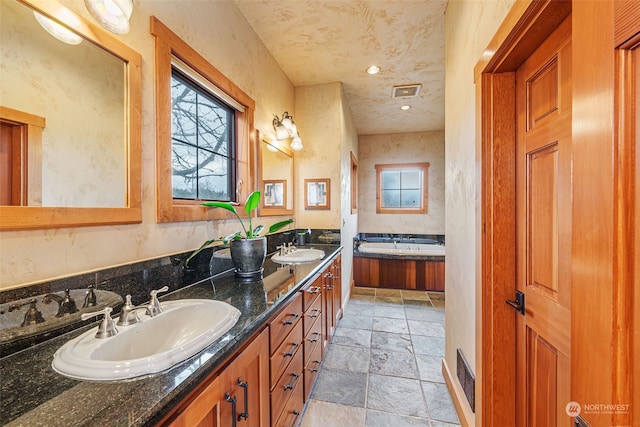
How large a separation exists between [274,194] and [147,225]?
1441 mm

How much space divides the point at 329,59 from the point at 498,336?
264 centimetres

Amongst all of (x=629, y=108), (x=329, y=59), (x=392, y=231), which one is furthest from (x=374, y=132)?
(x=629, y=108)

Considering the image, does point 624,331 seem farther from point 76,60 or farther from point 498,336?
point 76,60

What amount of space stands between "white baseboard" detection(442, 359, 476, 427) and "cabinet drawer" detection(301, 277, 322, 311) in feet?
3.51

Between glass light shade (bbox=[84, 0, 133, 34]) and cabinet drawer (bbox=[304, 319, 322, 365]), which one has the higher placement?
glass light shade (bbox=[84, 0, 133, 34])

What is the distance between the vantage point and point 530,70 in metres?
1.04

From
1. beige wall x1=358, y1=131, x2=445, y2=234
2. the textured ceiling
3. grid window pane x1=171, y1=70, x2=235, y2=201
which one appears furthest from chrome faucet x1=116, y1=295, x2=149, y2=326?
beige wall x1=358, y1=131, x2=445, y2=234

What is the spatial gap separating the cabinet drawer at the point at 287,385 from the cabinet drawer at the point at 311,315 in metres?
0.16

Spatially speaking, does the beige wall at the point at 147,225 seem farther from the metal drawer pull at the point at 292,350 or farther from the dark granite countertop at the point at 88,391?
the metal drawer pull at the point at 292,350

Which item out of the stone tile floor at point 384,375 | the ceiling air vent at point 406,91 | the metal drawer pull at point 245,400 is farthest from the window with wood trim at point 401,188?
the metal drawer pull at point 245,400

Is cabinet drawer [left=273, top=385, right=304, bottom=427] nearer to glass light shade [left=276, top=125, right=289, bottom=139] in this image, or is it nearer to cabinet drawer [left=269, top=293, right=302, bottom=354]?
cabinet drawer [left=269, top=293, right=302, bottom=354]

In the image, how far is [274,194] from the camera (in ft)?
8.35

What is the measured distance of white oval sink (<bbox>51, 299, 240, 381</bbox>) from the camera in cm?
63

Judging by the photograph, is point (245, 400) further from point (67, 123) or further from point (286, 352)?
point (67, 123)
